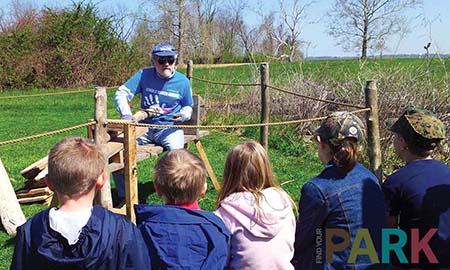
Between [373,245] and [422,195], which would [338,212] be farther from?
[422,195]

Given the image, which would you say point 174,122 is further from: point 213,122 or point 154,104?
point 213,122

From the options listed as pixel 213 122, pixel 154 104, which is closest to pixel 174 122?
pixel 154 104

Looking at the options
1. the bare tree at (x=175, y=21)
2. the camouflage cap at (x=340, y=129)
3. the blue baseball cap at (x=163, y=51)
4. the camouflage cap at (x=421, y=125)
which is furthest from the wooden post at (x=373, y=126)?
the bare tree at (x=175, y=21)

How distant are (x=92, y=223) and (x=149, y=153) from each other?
288 cm

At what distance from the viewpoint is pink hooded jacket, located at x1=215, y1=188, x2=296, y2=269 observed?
244 centimetres

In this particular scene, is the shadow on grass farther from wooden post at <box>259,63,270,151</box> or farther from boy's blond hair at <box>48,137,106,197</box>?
boy's blond hair at <box>48,137,106,197</box>

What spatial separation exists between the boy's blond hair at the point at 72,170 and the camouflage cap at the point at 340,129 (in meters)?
1.14

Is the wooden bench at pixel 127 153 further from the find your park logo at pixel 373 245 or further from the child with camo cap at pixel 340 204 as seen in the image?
the find your park logo at pixel 373 245

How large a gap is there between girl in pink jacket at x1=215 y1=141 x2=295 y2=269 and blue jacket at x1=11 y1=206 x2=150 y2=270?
574 millimetres

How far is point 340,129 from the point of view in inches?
102

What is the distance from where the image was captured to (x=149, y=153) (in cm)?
483

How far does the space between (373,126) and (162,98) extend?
6.45 ft

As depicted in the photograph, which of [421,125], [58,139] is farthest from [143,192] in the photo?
[58,139]

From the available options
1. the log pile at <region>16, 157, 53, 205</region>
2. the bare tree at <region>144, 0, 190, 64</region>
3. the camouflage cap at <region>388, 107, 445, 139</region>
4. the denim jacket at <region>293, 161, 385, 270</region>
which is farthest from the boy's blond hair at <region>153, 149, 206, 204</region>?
the bare tree at <region>144, 0, 190, 64</region>
